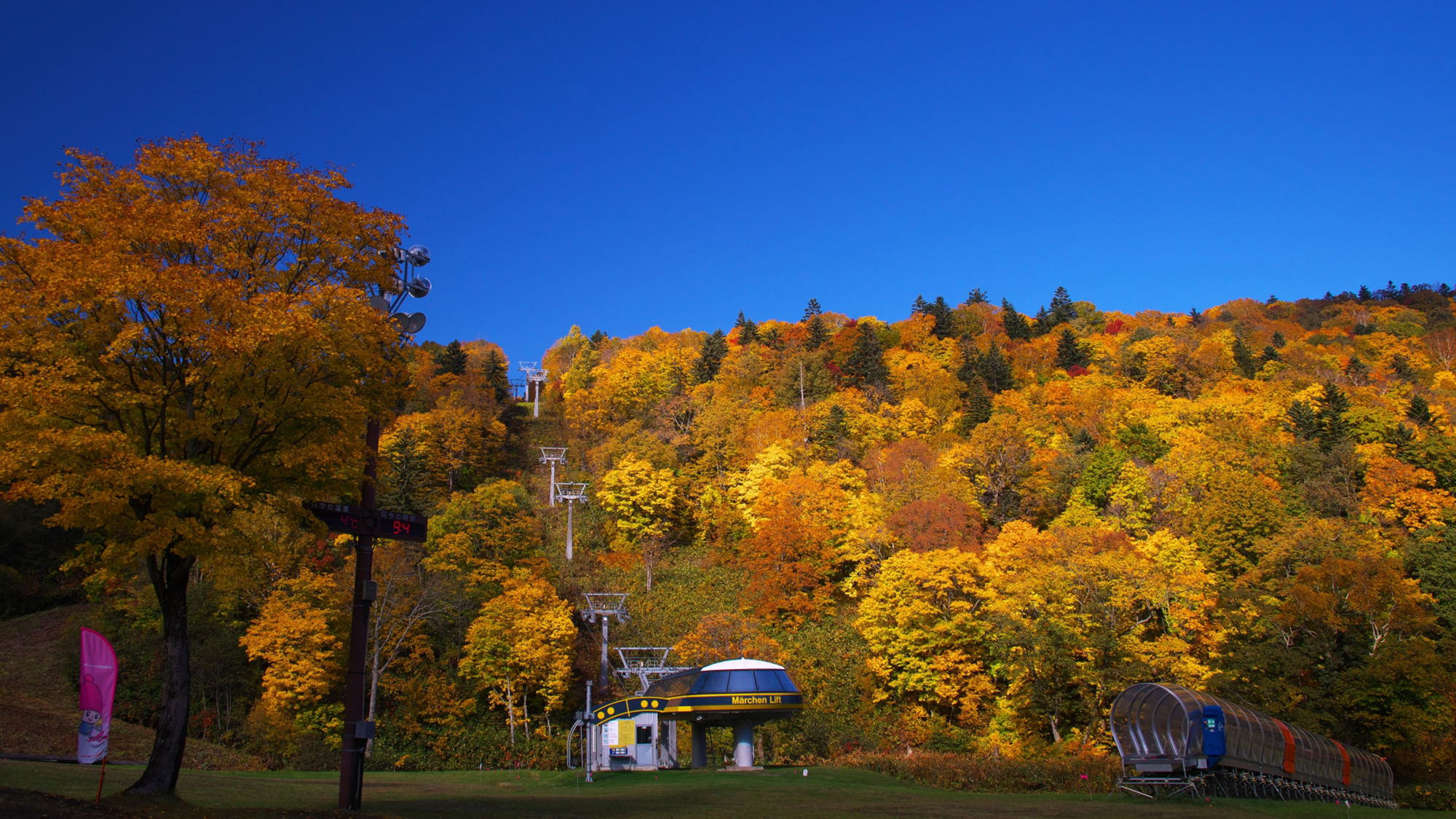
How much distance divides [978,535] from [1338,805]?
25.1 meters

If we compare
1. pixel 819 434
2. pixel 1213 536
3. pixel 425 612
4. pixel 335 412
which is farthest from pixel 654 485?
pixel 335 412

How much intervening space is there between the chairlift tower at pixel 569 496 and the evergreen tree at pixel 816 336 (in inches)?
1149

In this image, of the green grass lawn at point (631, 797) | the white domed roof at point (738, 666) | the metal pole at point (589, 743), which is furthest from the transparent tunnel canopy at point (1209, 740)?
the metal pole at point (589, 743)

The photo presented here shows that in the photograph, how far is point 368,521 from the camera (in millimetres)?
15836

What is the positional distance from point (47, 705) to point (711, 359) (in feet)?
208

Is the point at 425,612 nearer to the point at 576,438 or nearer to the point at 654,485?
the point at 654,485

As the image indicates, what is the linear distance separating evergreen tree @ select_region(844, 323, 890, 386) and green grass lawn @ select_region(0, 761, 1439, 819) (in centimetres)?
5273

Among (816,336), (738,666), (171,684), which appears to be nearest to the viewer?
(171,684)

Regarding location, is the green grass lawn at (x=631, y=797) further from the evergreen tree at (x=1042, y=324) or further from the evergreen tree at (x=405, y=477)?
the evergreen tree at (x=1042, y=324)

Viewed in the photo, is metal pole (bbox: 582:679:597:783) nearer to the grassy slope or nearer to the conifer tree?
the grassy slope

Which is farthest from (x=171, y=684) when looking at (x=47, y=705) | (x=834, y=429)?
(x=834, y=429)

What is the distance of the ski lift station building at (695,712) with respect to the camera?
30.7 meters

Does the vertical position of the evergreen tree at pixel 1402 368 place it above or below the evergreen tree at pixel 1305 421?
above

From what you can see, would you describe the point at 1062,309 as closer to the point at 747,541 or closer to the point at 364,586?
the point at 747,541
